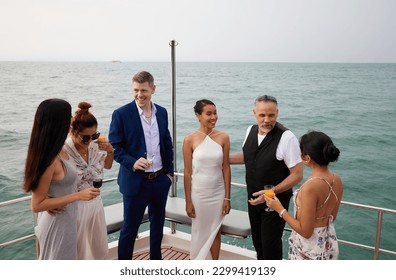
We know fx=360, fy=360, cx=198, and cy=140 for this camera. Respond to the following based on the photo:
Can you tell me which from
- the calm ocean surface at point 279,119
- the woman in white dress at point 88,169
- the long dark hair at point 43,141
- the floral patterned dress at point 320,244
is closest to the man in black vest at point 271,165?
the floral patterned dress at point 320,244

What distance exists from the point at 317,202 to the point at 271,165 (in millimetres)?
642

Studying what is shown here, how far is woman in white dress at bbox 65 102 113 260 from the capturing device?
2379 mm

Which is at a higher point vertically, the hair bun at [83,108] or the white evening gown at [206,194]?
the hair bun at [83,108]

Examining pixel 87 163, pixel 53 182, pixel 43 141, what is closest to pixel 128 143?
pixel 87 163

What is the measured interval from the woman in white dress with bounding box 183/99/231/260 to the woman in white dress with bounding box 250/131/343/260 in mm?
875

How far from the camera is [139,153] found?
9.30ft

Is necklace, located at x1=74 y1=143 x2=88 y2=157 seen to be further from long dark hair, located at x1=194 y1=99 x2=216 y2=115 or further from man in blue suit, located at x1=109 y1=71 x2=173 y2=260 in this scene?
long dark hair, located at x1=194 y1=99 x2=216 y2=115

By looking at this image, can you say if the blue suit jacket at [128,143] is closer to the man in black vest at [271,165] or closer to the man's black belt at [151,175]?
the man's black belt at [151,175]

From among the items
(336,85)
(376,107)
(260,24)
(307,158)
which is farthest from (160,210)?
(336,85)

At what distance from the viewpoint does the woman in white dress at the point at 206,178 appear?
2932 millimetres

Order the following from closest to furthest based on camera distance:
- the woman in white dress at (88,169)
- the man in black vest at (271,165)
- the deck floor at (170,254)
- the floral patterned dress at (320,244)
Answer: the floral patterned dress at (320,244) < the woman in white dress at (88,169) < the man in black vest at (271,165) < the deck floor at (170,254)

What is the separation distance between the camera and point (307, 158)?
2049mm
